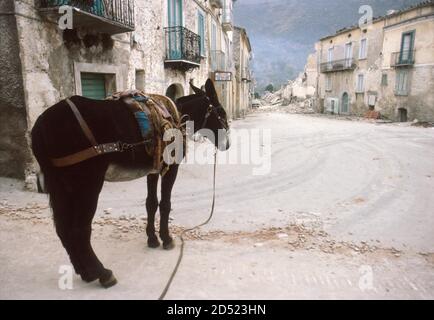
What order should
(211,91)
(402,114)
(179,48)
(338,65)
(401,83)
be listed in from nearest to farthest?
1. (211,91)
2. (179,48)
3. (401,83)
4. (402,114)
5. (338,65)

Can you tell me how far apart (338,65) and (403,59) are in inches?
426

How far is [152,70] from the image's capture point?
1077 cm

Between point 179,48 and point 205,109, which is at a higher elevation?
point 179,48

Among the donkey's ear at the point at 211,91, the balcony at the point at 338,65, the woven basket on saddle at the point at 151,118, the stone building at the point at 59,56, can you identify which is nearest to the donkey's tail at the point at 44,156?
the woven basket on saddle at the point at 151,118

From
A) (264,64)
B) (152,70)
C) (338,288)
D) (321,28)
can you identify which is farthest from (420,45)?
(321,28)

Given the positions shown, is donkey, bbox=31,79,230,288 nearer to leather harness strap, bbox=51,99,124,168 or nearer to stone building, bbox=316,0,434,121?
leather harness strap, bbox=51,99,124,168

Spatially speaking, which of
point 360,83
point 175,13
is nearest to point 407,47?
point 360,83

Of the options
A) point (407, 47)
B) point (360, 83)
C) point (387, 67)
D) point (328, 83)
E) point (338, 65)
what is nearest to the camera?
point (407, 47)

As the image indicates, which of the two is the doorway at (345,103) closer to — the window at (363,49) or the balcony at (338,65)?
the balcony at (338,65)

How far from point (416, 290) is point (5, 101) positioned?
282 inches

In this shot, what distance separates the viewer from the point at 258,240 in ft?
14.6

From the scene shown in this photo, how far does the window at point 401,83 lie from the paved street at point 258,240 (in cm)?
2219

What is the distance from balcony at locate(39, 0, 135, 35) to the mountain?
9838 cm

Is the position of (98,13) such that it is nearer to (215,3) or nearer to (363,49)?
(215,3)
